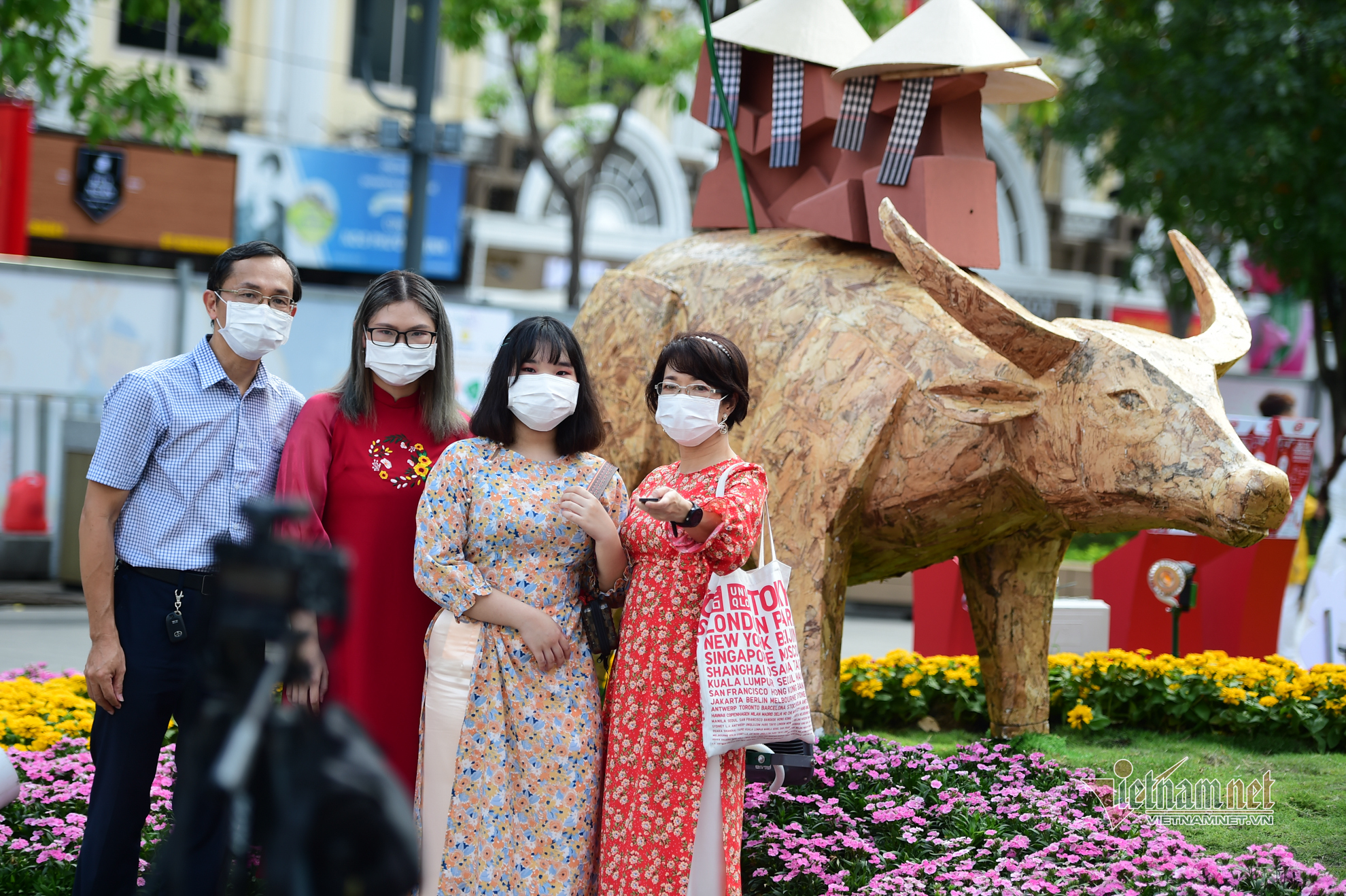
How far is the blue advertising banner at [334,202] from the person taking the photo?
1611 cm

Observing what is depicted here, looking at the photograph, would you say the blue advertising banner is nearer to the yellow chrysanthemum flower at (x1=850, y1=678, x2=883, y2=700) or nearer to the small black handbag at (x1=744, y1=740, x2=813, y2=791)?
the yellow chrysanthemum flower at (x1=850, y1=678, x2=883, y2=700)

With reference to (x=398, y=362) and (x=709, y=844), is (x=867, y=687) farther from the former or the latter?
(x=398, y=362)

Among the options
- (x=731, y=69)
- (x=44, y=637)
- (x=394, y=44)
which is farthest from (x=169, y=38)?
(x=731, y=69)

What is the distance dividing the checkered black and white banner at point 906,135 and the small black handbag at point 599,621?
2105 millimetres

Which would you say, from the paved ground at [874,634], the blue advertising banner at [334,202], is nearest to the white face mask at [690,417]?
the paved ground at [874,634]

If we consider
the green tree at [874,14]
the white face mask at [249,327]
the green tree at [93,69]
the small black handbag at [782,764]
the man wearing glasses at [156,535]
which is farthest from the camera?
the green tree at [874,14]

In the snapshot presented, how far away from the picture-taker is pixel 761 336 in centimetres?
484

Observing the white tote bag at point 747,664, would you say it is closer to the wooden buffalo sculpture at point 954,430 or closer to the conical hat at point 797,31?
the wooden buffalo sculpture at point 954,430

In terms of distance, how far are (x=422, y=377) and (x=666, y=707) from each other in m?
1.14

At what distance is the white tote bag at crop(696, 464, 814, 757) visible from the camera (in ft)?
10.6

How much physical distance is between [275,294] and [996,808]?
9.29ft

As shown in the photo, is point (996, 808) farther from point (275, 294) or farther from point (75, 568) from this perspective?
point (75, 568)

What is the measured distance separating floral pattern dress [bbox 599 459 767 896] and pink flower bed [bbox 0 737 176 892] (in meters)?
1.65

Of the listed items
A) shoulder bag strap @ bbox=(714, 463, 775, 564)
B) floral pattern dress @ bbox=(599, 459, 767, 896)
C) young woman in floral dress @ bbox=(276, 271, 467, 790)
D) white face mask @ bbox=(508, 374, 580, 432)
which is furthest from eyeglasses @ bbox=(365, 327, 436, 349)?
shoulder bag strap @ bbox=(714, 463, 775, 564)
